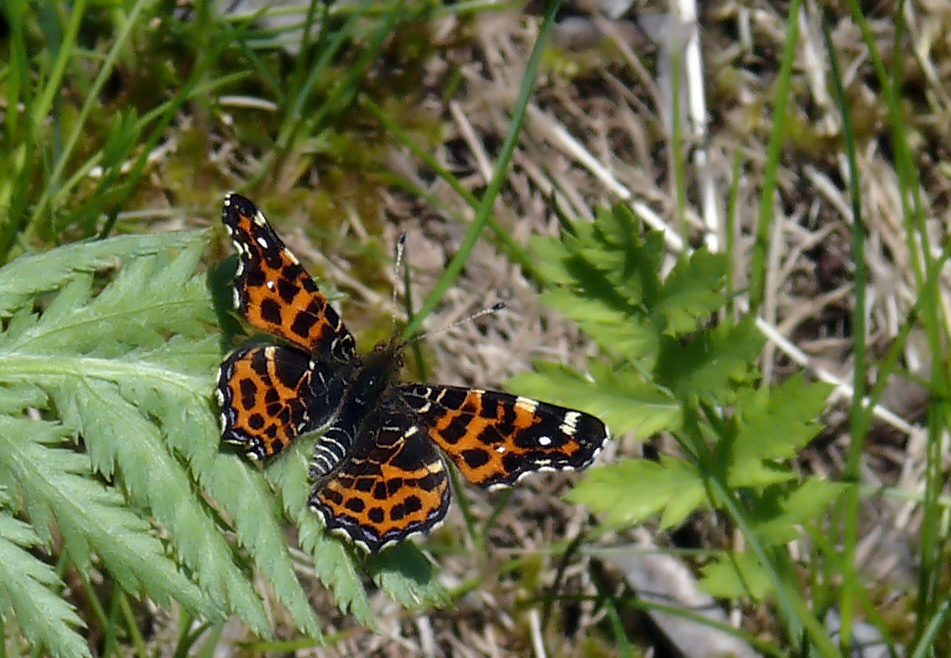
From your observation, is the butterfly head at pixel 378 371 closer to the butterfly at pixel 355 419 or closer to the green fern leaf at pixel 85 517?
the butterfly at pixel 355 419

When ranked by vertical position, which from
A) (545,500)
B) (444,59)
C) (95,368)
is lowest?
(545,500)

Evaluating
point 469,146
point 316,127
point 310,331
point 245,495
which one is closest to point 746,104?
point 469,146

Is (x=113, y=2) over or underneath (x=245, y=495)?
over

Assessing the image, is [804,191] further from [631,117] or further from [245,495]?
[245,495]

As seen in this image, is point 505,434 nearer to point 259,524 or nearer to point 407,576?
point 407,576

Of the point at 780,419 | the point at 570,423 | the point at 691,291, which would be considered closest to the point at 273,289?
the point at 570,423
